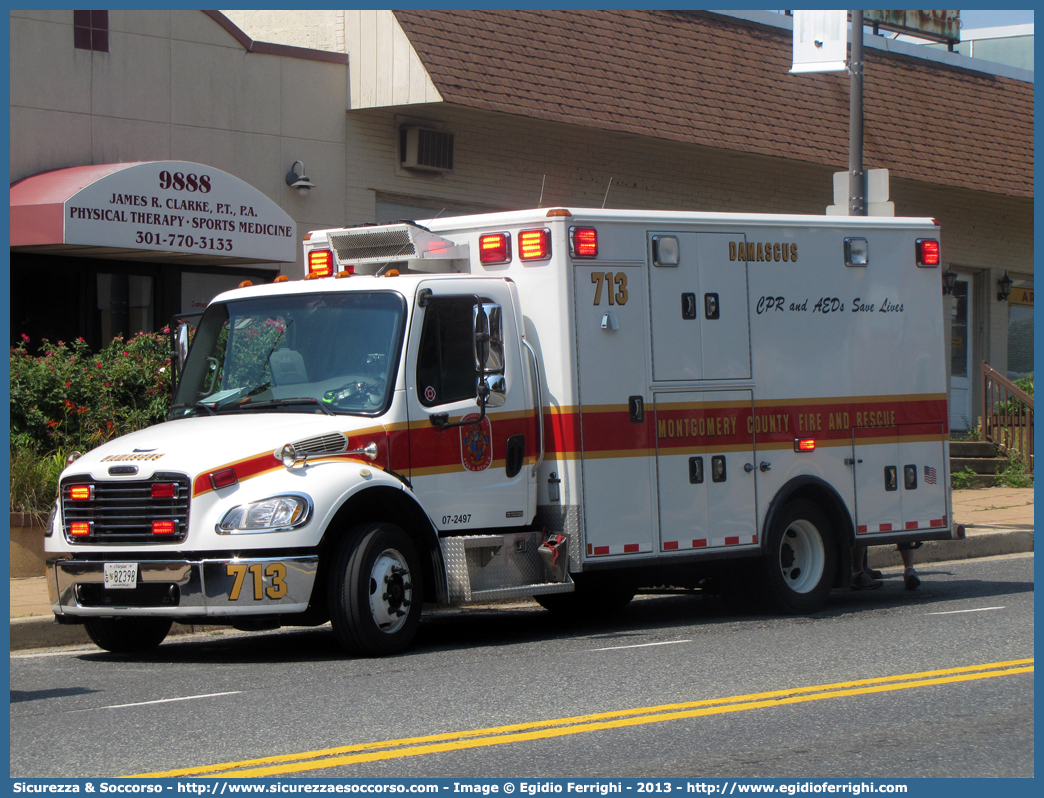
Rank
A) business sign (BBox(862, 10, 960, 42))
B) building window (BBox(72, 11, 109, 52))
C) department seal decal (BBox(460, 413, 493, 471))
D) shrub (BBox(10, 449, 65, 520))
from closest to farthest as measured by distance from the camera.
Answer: department seal decal (BBox(460, 413, 493, 471)) → shrub (BBox(10, 449, 65, 520)) → building window (BBox(72, 11, 109, 52)) → business sign (BBox(862, 10, 960, 42))

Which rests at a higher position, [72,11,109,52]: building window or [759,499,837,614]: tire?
[72,11,109,52]: building window

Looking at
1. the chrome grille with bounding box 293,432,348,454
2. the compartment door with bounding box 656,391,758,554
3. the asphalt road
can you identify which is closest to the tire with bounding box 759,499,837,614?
the asphalt road

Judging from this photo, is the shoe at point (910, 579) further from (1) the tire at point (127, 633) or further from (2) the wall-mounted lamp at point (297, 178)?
(2) the wall-mounted lamp at point (297, 178)

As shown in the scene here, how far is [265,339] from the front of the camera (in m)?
9.91

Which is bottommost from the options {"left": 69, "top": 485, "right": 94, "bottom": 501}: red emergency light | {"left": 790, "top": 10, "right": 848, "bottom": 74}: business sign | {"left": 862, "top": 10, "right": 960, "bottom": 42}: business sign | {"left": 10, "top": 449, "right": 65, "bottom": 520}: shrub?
{"left": 10, "top": 449, "right": 65, "bottom": 520}: shrub

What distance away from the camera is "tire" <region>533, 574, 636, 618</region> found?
11.5 meters

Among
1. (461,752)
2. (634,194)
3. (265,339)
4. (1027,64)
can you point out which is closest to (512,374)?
(265,339)

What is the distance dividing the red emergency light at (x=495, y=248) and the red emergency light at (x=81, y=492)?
3280 mm

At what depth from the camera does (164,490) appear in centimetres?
869

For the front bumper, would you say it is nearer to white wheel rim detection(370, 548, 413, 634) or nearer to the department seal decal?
white wheel rim detection(370, 548, 413, 634)

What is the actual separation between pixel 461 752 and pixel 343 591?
2606 mm

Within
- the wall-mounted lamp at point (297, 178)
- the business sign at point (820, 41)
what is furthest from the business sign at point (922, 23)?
the wall-mounted lamp at point (297, 178)

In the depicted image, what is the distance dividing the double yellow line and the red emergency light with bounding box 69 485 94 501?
3.27m

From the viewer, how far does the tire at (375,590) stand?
347 inches
